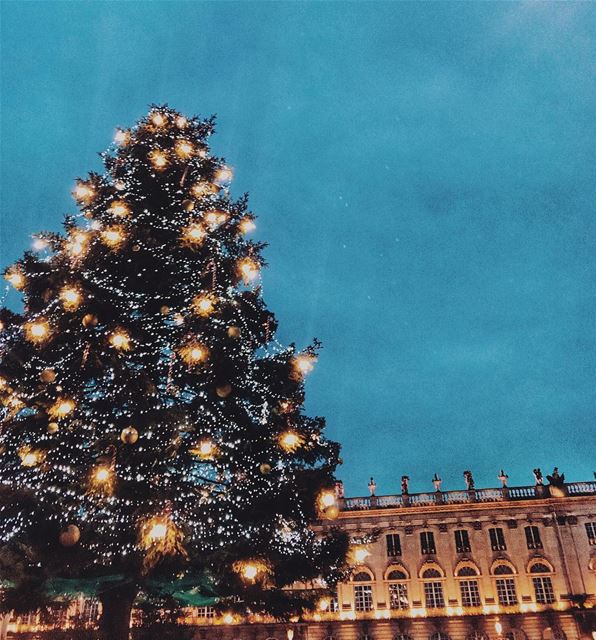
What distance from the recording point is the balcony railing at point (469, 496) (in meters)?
36.9

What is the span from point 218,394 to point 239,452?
1.13 m

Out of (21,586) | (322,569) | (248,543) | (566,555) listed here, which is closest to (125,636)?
(21,586)

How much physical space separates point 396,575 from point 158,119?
34.3 metres

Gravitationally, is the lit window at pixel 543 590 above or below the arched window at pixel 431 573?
below

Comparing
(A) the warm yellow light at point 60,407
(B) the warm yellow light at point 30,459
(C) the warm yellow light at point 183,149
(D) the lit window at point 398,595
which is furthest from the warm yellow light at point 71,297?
(D) the lit window at point 398,595

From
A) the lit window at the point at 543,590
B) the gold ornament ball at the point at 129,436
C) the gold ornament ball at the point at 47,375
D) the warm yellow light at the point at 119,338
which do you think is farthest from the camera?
the lit window at the point at 543,590

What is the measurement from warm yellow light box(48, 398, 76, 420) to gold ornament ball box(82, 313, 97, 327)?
4.59 feet

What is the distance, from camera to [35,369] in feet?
31.2

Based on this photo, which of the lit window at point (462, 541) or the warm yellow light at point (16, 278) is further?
the lit window at point (462, 541)

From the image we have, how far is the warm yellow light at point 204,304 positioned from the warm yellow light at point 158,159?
4260 millimetres

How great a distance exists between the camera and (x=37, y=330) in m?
9.43

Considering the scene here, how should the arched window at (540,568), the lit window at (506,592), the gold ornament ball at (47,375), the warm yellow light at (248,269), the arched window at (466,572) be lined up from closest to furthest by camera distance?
the gold ornament ball at (47,375) → the warm yellow light at (248,269) → the lit window at (506,592) → the arched window at (540,568) → the arched window at (466,572)

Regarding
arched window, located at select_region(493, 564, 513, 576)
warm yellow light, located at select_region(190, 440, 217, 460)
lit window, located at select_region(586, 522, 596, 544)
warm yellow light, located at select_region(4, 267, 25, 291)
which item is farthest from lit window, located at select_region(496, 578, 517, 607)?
warm yellow light, located at select_region(4, 267, 25, 291)

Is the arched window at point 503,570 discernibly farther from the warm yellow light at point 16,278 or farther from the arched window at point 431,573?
the warm yellow light at point 16,278
